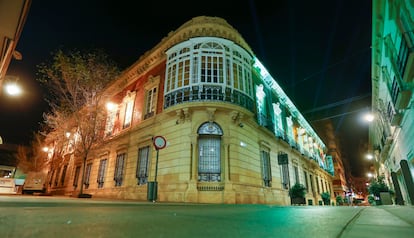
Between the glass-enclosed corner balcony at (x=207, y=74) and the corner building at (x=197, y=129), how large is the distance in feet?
0.20

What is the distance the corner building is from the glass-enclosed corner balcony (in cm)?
6

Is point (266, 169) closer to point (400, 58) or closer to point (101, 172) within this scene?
point (400, 58)

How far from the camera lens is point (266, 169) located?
14430mm

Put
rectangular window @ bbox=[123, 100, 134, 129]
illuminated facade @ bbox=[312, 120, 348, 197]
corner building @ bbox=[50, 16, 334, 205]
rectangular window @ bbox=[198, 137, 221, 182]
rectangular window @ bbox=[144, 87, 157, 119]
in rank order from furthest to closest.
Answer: illuminated facade @ bbox=[312, 120, 348, 197], rectangular window @ bbox=[123, 100, 134, 129], rectangular window @ bbox=[144, 87, 157, 119], corner building @ bbox=[50, 16, 334, 205], rectangular window @ bbox=[198, 137, 221, 182]

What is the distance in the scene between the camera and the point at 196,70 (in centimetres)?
1247

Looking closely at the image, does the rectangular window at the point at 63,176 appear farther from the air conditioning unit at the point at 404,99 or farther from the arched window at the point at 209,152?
the air conditioning unit at the point at 404,99

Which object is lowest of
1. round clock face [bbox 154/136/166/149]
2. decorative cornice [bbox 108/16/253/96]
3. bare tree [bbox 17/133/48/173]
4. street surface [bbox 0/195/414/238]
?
street surface [bbox 0/195/414/238]

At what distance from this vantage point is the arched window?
1073cm

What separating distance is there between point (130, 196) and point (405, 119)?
16.2 metres

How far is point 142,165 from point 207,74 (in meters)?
7.50

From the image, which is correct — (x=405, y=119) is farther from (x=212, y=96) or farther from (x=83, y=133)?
(x=83, y=133)

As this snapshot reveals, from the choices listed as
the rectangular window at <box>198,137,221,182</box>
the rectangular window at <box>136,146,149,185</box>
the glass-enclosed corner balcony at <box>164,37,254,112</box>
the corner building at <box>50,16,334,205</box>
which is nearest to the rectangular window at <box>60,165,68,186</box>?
the corner building at <box>50,16,334,205</box>

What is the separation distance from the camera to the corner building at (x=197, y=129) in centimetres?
1092

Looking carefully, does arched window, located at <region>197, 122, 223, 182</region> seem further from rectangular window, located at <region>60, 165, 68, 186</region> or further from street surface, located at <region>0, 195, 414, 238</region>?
rectangular window, located at <region>60, 165, 68, 186</region>
